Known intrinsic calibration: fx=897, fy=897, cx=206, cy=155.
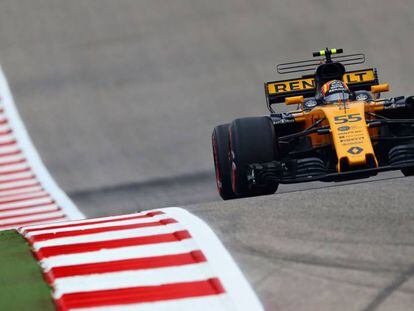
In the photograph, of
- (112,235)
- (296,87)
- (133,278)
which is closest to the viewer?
(133,278)

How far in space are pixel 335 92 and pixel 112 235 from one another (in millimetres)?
3619

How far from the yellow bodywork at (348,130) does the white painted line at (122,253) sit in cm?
272

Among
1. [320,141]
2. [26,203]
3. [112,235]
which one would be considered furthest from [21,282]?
[26,203]

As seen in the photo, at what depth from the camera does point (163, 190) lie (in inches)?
350

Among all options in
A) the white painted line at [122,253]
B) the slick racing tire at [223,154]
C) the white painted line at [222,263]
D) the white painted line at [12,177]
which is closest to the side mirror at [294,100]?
the slick racing tire at [223,154]

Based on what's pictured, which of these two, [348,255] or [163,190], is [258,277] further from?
[163,190]

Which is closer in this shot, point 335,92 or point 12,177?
point 335,92

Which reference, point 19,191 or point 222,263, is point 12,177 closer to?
point 19,191

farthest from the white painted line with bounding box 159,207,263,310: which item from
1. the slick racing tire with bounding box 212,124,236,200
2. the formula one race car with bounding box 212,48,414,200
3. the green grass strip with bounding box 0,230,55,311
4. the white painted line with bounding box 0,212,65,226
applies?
the white painted line with bounding box 0,212,65,226

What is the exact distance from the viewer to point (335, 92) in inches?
298

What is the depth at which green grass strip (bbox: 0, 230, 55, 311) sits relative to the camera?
3.43 meters

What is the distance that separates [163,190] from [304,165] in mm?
2729

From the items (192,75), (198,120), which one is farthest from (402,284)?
(192,75)

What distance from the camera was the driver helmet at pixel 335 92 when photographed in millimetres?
7527
